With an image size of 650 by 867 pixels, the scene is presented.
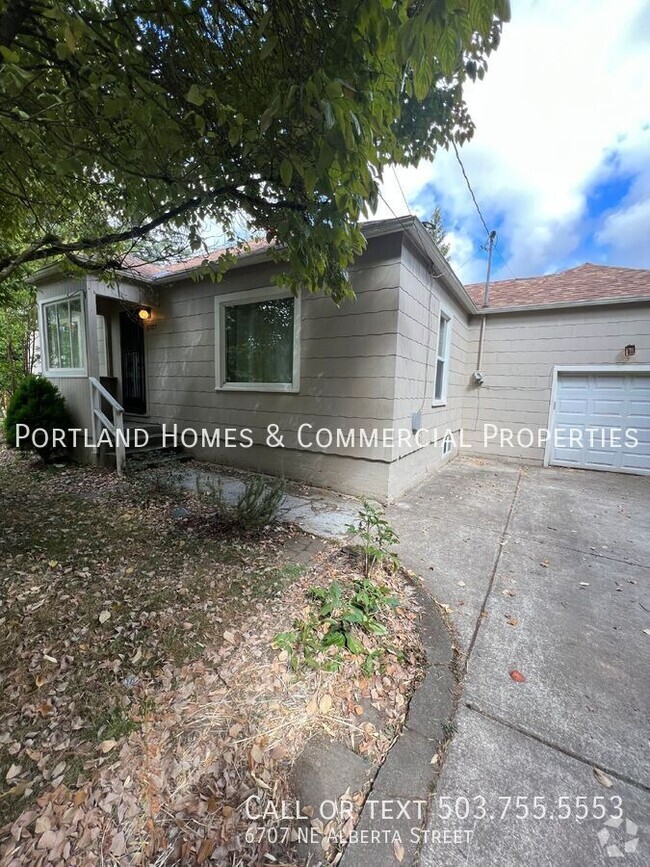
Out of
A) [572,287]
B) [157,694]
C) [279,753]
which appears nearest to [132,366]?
[157,694]

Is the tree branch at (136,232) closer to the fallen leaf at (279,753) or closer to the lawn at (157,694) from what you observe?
the lawn at (157,694)

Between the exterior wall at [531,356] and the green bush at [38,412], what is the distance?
27.4 feet

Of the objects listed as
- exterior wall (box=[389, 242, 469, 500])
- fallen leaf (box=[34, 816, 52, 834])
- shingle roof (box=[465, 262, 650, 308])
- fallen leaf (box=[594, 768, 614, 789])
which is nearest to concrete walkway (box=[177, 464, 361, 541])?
exterior wall (box=[389, 242, 469, 500])

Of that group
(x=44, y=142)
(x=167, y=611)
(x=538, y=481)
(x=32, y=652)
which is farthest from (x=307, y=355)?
(x=538, y=481)

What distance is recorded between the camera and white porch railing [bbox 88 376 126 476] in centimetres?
529

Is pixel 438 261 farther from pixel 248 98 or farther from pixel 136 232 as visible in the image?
pixel 136 232

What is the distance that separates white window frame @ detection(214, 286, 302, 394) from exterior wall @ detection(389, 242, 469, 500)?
1517 mm

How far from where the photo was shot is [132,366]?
7832mm

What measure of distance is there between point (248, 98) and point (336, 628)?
132 inches

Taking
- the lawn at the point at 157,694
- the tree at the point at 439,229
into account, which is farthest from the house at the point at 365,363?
the tree at the point at 439,229

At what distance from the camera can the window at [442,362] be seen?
6328 millimetres

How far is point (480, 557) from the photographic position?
335cm

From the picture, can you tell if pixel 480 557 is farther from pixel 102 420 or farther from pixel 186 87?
pixel 102 420

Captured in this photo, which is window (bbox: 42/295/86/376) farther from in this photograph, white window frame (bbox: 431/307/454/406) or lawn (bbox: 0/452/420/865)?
white window frame (bbox: 431/307/454/406)
